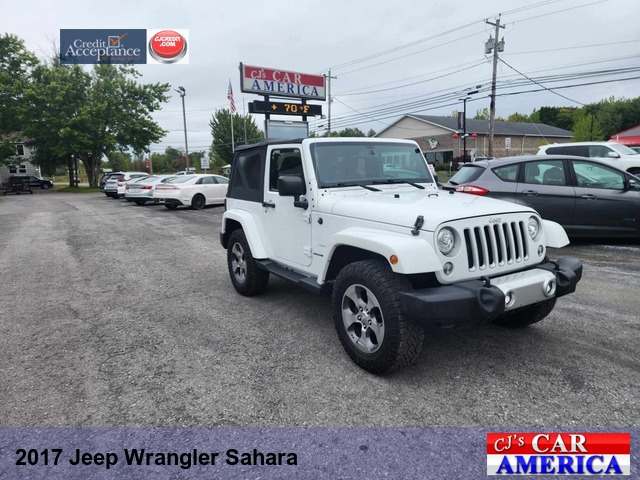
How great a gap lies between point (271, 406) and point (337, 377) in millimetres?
576

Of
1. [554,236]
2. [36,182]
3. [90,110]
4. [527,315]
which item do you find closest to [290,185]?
[554,236]

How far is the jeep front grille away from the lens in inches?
116

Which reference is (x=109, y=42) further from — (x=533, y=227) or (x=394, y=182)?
(x=533, y=227)

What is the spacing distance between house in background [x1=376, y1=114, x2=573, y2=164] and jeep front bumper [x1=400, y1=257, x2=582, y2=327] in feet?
151

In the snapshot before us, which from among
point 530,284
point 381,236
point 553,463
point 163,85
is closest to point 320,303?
point 381,236

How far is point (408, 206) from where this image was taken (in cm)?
325

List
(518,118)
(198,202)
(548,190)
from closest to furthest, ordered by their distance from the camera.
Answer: (548,190), (198,202), (518,118)

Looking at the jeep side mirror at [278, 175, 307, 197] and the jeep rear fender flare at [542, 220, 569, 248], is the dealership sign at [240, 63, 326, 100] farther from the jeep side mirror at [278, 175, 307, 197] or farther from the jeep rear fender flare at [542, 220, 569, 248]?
the jeep rear fender flare at [542, 220, 569, 248]

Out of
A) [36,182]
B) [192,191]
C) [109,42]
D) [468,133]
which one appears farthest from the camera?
[468,133]

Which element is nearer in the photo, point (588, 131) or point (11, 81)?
point (11, 81)

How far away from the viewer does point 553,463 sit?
2.25m

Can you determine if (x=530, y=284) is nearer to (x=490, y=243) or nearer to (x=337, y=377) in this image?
(x=490, y=243)

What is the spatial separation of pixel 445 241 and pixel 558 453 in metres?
1.37

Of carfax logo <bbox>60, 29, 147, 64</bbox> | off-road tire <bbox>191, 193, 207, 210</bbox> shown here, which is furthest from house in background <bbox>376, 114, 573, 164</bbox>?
off-road tire <bbox>191, 193, 207, 210</bbox>
